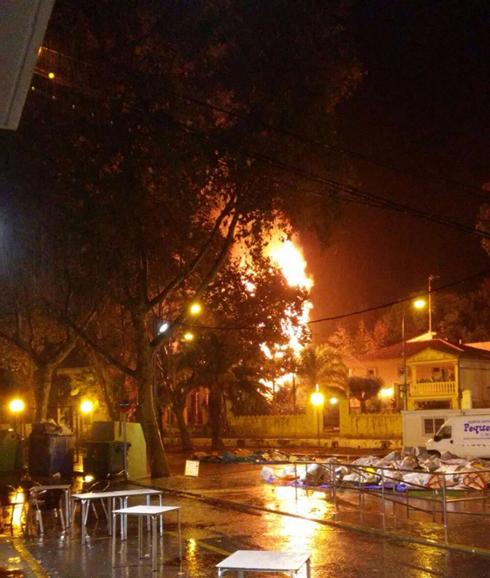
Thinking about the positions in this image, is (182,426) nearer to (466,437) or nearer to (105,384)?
(105,384)

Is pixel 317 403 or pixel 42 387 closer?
pixel 42 387

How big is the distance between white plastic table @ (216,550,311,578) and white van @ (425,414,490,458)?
20092 mm

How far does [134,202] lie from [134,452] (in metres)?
8.73

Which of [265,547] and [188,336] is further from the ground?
[188,336]

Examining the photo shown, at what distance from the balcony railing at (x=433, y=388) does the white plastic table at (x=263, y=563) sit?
39372 mm

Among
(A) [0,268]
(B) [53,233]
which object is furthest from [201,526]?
(A) [0,268]

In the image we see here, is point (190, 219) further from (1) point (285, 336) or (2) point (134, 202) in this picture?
(1) point (285, 336)

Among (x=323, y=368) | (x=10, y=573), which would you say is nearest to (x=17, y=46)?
(x=10, y=573)

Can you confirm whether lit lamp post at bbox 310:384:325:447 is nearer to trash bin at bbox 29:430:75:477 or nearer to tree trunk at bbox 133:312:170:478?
trash bin at bbox 29:430:75:477

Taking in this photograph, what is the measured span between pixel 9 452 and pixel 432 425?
651 inches

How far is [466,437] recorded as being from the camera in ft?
82.4

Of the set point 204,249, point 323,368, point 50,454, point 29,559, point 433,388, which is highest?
point 204,249

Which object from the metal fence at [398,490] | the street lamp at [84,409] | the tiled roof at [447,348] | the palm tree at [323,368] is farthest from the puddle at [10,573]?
the palm tree at [323,368]

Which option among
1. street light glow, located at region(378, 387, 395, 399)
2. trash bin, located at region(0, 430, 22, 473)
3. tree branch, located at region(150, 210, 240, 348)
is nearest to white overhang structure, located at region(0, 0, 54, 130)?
tree branch, located at region(150, 210, 240, 348)
